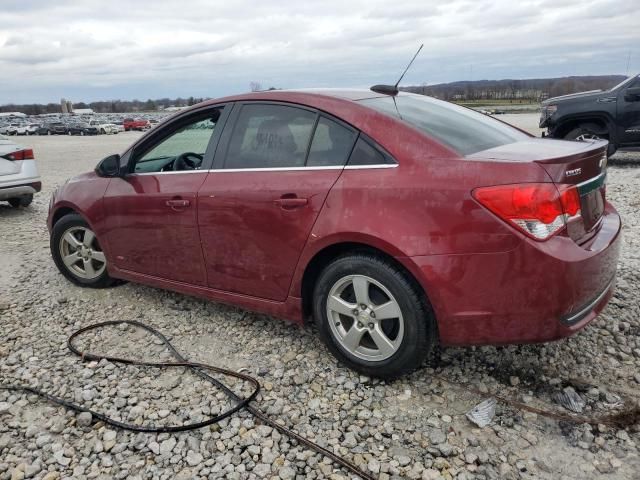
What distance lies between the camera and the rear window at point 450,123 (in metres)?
2.98

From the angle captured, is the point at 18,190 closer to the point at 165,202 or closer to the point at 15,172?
the point at 15,172

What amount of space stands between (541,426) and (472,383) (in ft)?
1.58

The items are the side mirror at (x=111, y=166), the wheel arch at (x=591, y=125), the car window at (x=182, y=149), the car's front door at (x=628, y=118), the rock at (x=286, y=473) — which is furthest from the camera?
the wheel arch at (x=591, y=125)

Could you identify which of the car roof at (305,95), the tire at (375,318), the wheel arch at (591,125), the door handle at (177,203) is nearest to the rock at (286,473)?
the tire at (375,318)

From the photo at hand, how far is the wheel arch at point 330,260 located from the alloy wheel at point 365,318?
144mm

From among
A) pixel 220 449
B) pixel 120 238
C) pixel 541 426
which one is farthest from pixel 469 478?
pixel 120 238

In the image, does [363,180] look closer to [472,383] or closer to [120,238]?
[472,383]

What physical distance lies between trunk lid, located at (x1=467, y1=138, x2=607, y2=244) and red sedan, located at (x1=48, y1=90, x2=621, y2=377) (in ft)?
0.04

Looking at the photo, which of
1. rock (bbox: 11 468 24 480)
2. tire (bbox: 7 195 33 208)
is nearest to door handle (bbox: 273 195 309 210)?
rock (bbox: 11 468 24 480)

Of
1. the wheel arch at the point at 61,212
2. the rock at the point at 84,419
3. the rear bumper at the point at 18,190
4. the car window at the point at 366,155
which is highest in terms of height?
the car window at the point at 366,155

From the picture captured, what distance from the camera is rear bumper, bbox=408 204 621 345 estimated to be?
2.52 m

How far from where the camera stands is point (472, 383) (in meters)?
3.07

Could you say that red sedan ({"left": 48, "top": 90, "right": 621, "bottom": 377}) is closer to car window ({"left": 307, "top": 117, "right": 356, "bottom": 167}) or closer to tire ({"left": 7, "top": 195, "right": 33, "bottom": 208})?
car window ({"left": 307, "top": 117, "right": 356, "bottom": 167})

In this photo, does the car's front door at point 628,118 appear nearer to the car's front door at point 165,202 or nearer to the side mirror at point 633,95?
the side mirror at point 633,95
